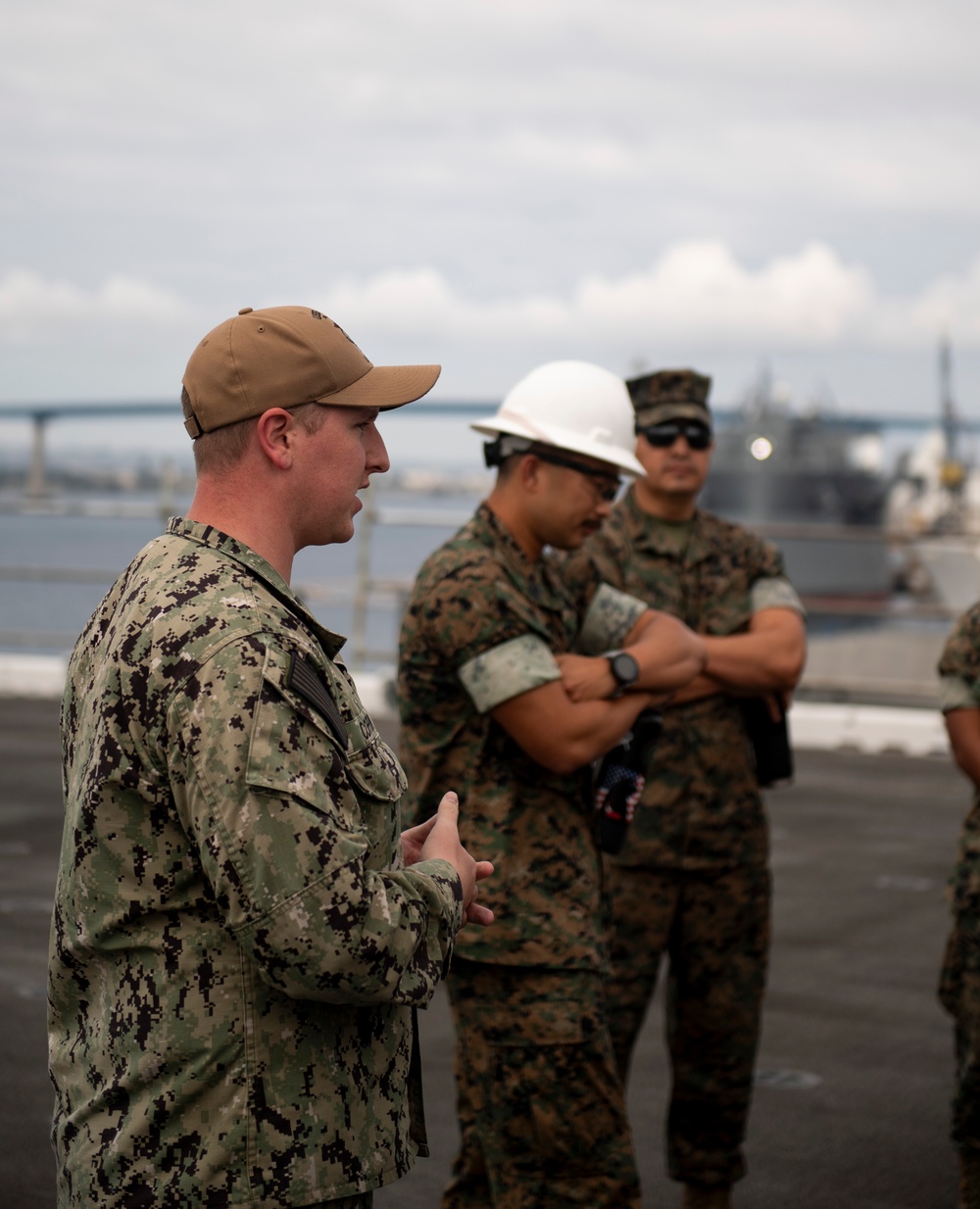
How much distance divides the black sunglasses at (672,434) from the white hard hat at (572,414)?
61 cm

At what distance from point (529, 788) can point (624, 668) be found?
1.08 ft

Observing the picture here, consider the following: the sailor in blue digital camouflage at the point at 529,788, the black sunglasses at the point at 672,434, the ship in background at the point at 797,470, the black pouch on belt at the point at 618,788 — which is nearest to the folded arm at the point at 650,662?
the sailor in blue digital camouflage at the point at 529,788

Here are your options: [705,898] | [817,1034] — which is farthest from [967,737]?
[817,1034]

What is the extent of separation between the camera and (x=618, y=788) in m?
3.47

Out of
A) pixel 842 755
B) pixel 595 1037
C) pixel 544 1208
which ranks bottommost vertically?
pixel 842 755

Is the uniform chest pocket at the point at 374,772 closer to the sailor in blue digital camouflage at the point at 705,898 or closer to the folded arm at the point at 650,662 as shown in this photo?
the folded arm at the point at 650,662

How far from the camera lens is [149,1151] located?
1922 mm

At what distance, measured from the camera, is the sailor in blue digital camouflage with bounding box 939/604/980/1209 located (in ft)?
12.2

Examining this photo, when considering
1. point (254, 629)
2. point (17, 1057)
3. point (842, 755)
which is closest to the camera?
point (254, 629)

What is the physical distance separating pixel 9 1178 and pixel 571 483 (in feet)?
7.88

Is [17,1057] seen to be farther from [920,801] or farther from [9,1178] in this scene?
[920,801]

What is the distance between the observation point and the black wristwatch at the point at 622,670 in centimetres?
337

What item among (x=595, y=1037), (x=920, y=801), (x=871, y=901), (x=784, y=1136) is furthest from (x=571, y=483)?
(x=920, y=801)

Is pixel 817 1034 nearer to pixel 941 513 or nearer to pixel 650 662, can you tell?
pixel 650 662
